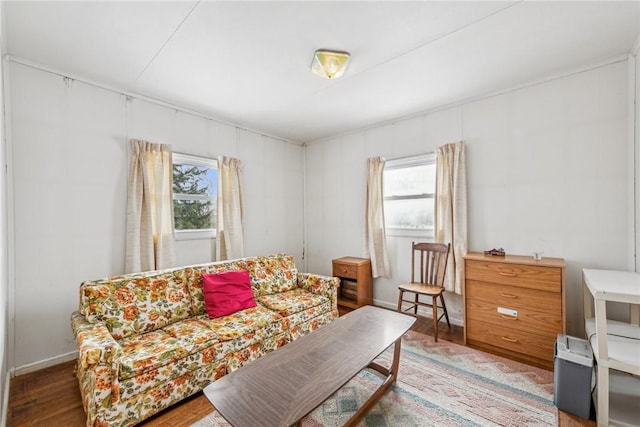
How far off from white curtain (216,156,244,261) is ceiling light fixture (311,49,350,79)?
70.7 inches

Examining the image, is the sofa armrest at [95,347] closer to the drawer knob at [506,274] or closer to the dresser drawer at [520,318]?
the dresser drawer at [520,318]

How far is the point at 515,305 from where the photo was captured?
2.36 meters

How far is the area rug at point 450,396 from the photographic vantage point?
1686 mm

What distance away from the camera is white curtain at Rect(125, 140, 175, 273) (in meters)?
2.69

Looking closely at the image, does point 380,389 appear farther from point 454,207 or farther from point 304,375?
point 454,207

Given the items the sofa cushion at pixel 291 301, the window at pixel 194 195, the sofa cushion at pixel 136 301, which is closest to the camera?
the sofa cushion at pixel 136 301

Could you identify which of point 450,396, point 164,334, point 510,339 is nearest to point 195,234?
point 164,334

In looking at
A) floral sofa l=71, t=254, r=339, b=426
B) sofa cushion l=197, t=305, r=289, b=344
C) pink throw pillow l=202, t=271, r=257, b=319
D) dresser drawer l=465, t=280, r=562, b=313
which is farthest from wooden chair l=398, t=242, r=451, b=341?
pink throw pillow l=202, t=271, r=257, b=319

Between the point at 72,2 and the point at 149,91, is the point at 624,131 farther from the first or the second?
the point at 149,91

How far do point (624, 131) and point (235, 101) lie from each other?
11.8ft

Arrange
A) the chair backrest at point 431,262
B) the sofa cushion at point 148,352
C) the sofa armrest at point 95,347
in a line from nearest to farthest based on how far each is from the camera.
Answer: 1. the sofa armrest at point 95,347
2. the sofa cushion at point 148,352
3. the chair backrest at point 431,262

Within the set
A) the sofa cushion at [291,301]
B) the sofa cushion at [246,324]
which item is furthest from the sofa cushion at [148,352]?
the sofa cushion at [291,301]

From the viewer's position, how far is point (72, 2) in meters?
1.63

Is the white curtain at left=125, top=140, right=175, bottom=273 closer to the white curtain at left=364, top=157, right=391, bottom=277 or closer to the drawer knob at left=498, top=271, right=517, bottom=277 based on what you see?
the white curtain at left=364, top=157, right=391, bottom=277
